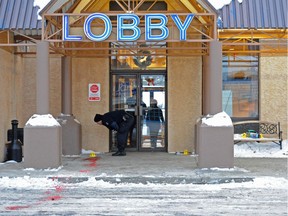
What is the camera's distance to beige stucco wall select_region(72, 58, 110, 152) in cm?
1653

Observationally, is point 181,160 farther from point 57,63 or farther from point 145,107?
point 57,63

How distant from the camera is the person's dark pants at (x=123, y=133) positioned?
15.3 metres

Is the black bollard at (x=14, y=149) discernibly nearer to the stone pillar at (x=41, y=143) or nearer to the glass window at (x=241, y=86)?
the stone pillar at (x=41, y=143)

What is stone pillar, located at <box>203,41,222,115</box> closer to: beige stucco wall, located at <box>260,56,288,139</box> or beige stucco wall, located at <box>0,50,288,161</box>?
beige stucco wall, located at <box>0,50,288,161</box>

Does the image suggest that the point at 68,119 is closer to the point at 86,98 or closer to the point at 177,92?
the point at 86,98

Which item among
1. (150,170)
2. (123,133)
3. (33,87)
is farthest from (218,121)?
(33,87)

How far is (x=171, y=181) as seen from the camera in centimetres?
1085

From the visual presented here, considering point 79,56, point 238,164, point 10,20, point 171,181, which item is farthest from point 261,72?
point 10,20

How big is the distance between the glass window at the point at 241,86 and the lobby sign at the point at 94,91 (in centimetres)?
409

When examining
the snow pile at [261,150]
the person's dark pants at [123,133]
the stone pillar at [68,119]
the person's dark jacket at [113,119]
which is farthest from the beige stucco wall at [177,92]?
the person's dark jacket at [113,119]

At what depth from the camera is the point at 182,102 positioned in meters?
16.4

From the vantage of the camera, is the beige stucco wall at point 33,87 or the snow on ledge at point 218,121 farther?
the beige stucco wall at point 33,87

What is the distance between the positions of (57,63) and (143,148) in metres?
3.89

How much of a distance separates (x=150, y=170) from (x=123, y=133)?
3339mm
